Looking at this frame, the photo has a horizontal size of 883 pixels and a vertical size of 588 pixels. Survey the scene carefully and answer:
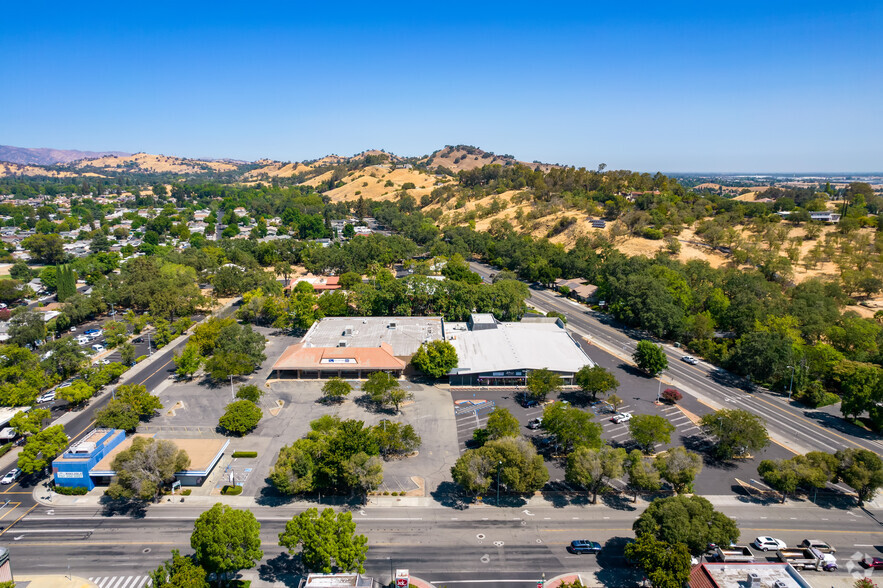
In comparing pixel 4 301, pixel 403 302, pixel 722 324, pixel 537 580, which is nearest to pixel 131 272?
pixel 4 301

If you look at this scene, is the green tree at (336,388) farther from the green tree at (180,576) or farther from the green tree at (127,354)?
the green tree at (127,354)

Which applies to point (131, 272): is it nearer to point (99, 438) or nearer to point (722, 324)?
point (99, 438)

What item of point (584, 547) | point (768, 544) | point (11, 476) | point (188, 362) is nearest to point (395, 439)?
point (584, 547)

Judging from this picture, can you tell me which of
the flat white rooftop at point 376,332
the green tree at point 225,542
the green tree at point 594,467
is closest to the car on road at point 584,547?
the green tree at point 594,467

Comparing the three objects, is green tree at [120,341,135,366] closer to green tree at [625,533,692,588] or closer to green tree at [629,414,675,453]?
green tree at [629,414,675,453]

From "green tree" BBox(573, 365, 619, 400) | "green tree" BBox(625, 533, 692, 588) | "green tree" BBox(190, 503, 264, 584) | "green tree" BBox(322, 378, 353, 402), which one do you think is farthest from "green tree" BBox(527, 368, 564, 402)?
"green tree" BBox(190, 503, 264, 584)

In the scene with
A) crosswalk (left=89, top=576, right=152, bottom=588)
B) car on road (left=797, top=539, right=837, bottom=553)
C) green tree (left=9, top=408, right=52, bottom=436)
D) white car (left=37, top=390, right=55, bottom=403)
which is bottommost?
crosswalk (left=89, top=576, right=152, bottom=588)
